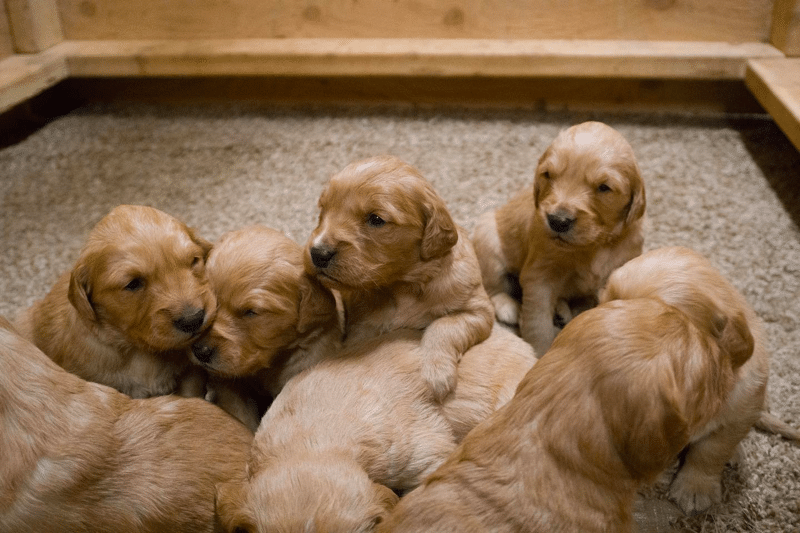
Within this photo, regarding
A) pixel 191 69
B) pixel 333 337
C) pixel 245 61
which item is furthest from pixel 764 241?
pixel 191 69

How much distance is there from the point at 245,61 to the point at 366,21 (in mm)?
983

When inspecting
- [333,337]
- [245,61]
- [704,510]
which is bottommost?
[704,510]

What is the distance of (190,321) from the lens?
256 cm

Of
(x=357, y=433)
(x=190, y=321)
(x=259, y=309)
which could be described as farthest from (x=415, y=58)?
(x=357, y=433)

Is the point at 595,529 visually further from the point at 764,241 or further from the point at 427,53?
the point at 427,53

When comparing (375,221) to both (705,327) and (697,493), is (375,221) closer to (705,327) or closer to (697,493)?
(705,327)

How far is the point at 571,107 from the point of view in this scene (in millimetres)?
5531

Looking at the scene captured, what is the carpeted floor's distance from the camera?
3904 mm

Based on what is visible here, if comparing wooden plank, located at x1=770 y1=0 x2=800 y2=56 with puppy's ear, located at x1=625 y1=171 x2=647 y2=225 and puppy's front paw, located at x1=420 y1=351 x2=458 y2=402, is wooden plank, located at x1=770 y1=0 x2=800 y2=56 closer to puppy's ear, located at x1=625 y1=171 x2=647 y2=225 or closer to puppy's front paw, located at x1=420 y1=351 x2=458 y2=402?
puppy's ear, located at x1=625 y1=171 x2=647 y2=225

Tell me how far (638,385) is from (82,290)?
1962 millimetres

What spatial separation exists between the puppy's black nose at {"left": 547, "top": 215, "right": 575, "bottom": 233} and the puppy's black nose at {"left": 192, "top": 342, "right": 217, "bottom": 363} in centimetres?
144

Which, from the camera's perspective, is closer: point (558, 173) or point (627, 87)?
point (558, 173)

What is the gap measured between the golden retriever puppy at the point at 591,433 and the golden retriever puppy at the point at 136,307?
1.15 m

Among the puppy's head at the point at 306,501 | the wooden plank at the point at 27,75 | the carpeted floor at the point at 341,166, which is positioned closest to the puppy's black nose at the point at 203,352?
the puppy's head at the point at 306,501
